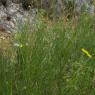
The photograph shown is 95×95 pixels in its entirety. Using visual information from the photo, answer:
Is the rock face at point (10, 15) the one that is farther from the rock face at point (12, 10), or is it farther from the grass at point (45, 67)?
the grass at point (45, 67)

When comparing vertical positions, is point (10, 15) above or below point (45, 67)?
below

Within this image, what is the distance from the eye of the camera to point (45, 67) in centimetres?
247

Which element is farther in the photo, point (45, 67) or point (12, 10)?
point (12, 10)

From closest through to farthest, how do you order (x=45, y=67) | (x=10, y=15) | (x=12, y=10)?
1. (x=45, y=67)
2. (x=10, y=15)
3. (x=12, y=10)

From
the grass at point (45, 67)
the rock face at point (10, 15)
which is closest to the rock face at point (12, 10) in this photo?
the rock face at point (10, 15)

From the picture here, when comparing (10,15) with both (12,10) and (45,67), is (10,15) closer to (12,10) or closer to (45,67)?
(12,10)

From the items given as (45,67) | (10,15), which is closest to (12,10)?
(10,15)

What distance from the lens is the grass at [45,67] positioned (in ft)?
7.48

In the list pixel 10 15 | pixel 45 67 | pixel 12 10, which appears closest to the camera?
pixel 45 67

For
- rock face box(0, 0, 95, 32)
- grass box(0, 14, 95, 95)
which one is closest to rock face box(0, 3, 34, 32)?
rock face box(0, 0, 95, 32)

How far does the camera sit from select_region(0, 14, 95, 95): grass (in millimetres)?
2279

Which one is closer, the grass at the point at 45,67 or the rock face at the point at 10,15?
the grass at the point at 45,67

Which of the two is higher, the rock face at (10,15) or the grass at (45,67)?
the grass at (45,67)

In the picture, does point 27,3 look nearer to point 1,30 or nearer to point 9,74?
point 1,30
